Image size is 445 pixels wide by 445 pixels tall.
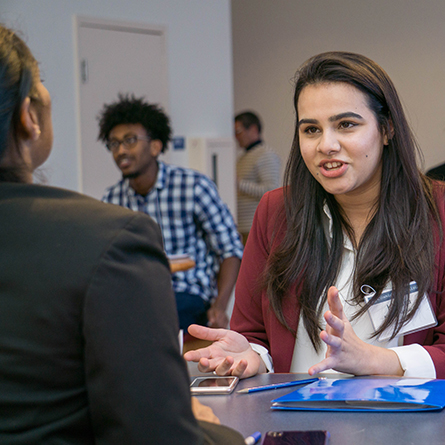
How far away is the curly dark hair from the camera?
354cm

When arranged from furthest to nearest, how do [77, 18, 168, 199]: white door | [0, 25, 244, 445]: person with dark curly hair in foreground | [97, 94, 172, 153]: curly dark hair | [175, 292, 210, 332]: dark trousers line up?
[77, 18, 168, 199]: white door → [97, 94, 172, 153]: curly dark hair → [175, 292, 210, 332]: dark trousers → [0, 25, 244, 445]: person with dark curly hair in foreground

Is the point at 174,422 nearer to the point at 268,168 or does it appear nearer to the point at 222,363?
the point at 222,363

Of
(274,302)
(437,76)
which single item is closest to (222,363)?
(274,302)

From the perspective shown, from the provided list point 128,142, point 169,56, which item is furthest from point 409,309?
point 169,56

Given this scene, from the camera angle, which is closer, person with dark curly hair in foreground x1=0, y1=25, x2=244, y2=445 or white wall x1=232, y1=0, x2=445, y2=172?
person with dark curly hair in foreground x1=0, y1=25, x2=244, y2=445

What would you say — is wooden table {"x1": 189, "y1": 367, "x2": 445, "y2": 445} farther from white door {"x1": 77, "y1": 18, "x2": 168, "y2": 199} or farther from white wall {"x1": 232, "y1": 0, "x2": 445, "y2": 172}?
white wall {"x1": 232, "y1": 0, "x2": 445, "y2": 172}

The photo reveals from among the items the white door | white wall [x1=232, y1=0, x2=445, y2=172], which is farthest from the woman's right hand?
white wall [x1=232, y1=0, x2=445, y2=172]

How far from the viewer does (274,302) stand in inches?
60.9

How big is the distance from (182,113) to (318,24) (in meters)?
3.10

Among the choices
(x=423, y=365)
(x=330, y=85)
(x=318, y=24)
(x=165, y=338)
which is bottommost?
(x=423, y=365)

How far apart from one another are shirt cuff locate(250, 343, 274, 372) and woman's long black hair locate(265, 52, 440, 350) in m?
0.09

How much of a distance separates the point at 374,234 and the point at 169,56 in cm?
378

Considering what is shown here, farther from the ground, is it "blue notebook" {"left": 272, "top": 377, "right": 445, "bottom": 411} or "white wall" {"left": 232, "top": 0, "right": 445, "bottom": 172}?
"white wall" {"left": 232, "top": 0, "right": 445, "bottom": 172}

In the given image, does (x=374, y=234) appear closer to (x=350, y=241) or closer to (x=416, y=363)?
(x=350, y=241)
